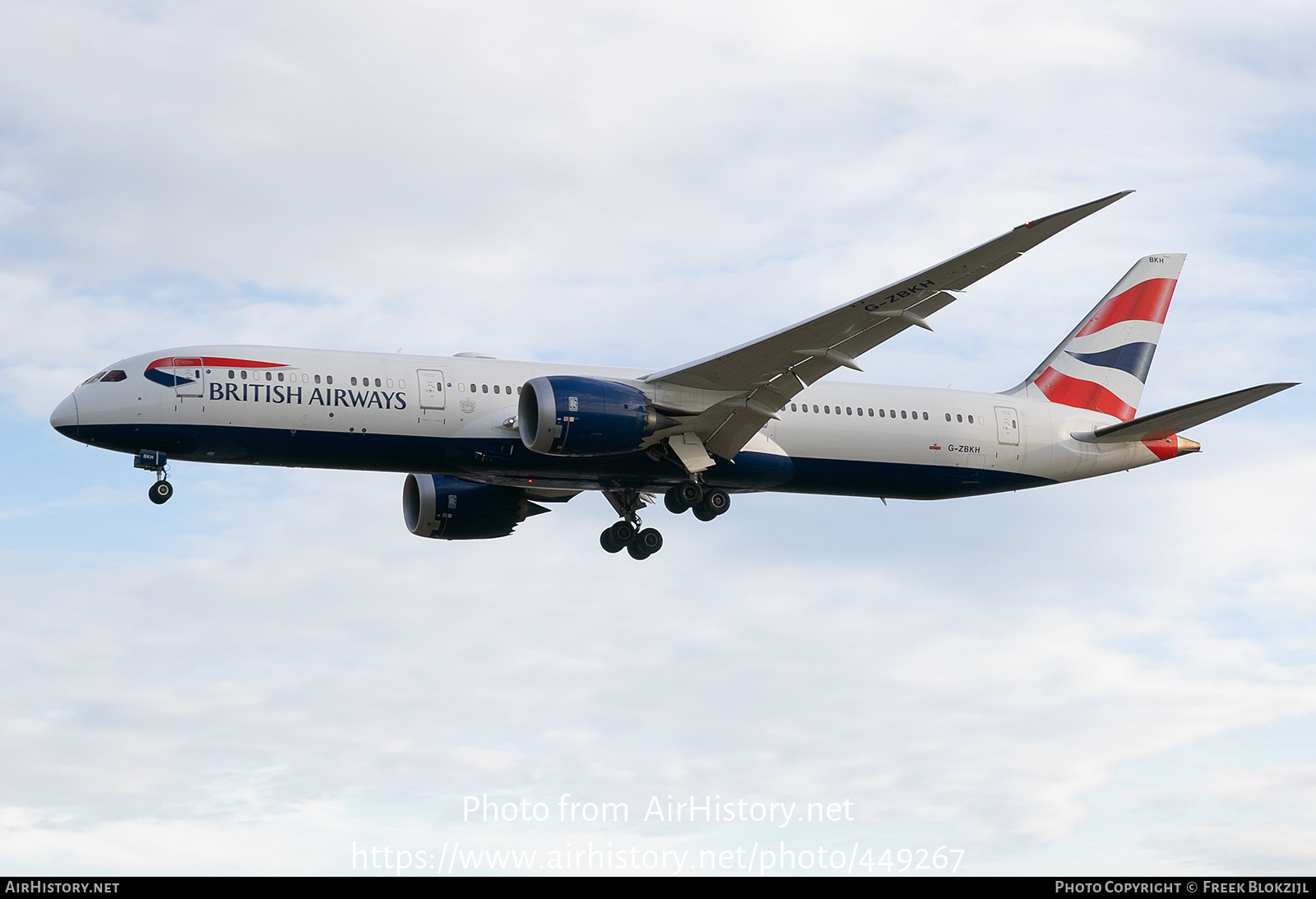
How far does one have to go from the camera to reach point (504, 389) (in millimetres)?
35938

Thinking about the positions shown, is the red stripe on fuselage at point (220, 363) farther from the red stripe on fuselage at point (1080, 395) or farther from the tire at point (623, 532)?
the red stripe on fuselage at point (1080, 395)

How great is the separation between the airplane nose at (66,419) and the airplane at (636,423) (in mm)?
51

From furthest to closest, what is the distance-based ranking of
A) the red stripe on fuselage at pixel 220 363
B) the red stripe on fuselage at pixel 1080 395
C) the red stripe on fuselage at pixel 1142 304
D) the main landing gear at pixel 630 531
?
the red stripe on fuselage at pixel 1142 304 < the red stripe on fuselage at pixel 1080 395 < the main landing gear at pixel 630 531 < the red stripe on fuselage at pixel 220 363

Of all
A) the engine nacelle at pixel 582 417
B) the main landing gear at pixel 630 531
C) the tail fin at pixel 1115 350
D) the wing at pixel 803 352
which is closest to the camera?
the wing at pixel 803 352

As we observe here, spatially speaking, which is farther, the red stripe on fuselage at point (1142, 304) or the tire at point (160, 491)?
the red stripe on fuselage at point (1142, 304)

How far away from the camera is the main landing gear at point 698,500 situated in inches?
1485

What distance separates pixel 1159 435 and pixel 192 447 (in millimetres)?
24950

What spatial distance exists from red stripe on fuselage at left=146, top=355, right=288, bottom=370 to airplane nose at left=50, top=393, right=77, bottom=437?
192cm

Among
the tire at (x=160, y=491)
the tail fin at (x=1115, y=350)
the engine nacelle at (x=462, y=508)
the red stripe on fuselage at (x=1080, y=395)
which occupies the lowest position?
the tire at (x=160, y=491)

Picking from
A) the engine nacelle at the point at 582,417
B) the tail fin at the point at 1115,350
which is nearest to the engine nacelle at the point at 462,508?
the engine nacelle at the point at 582,417

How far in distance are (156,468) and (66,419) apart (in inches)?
89.0

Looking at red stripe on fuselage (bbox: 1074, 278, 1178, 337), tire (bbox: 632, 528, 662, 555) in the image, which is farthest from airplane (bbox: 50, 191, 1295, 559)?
red stripe on fuselage (bbox: 1074, 278, 1178, 337)

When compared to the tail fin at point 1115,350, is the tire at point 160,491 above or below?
below
